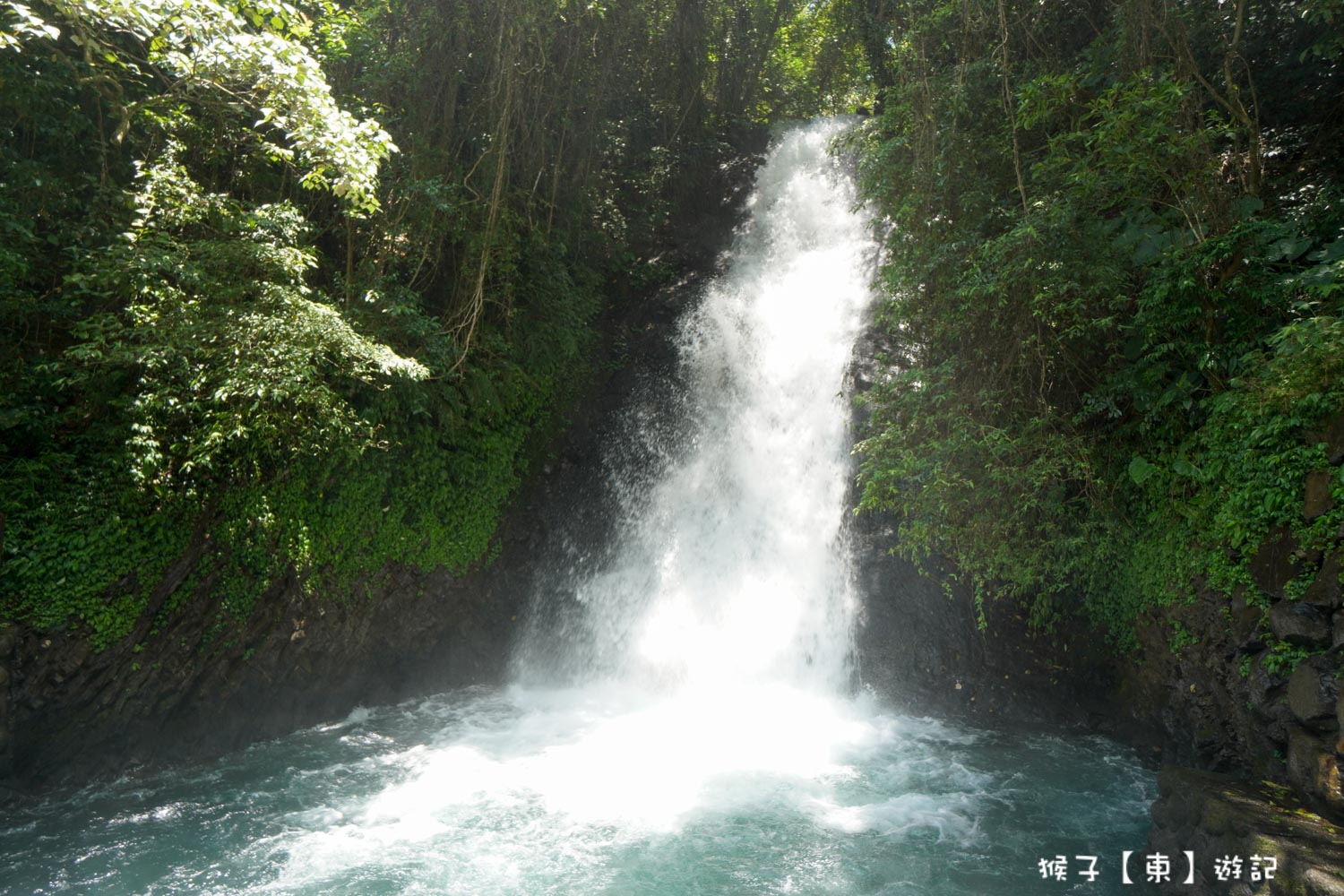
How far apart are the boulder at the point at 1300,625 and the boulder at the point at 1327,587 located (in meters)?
0.06

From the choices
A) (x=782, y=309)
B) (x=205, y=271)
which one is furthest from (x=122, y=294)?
(x=782, y=309)

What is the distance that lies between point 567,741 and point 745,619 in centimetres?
248

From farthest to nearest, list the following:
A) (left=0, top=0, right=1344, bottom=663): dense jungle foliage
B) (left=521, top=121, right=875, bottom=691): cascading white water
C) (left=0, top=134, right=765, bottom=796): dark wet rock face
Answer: (left=521, top=121, right=875, bottom=691): cascading white water → (left=0, top=134, right=765, bottom=796): dark wet rock face → (left=0, top=0, right=1344, bottom=663): dense jungle foliage

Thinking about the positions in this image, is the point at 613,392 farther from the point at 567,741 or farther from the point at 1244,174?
the point at 1244,174

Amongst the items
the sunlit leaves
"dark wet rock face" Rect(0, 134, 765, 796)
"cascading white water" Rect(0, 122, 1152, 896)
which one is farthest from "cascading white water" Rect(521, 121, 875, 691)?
the sunlit leaves

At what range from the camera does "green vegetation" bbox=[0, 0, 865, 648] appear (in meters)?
6.01

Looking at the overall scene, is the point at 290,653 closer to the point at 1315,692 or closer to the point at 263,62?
the point at 263,62

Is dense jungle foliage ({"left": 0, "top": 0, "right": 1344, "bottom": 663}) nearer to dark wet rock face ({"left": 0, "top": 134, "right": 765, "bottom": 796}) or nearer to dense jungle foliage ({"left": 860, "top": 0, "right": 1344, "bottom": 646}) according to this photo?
dense jungle foliage ({"left": 860, "top": 0, "right": 1344, "bottom": 646})

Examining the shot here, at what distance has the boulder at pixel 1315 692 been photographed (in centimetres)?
487

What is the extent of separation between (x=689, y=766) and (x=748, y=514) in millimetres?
3438

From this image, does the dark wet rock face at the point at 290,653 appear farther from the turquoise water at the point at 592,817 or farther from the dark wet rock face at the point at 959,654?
the dark wet rock face at the point at 959,654

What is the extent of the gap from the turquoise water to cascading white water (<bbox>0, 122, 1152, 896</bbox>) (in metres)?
0.02

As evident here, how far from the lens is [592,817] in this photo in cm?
620

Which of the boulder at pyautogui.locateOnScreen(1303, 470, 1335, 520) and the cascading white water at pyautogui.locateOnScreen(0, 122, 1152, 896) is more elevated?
the boulder at pyautogui.locateOnScreen(1303, 470, 1335, 520)
